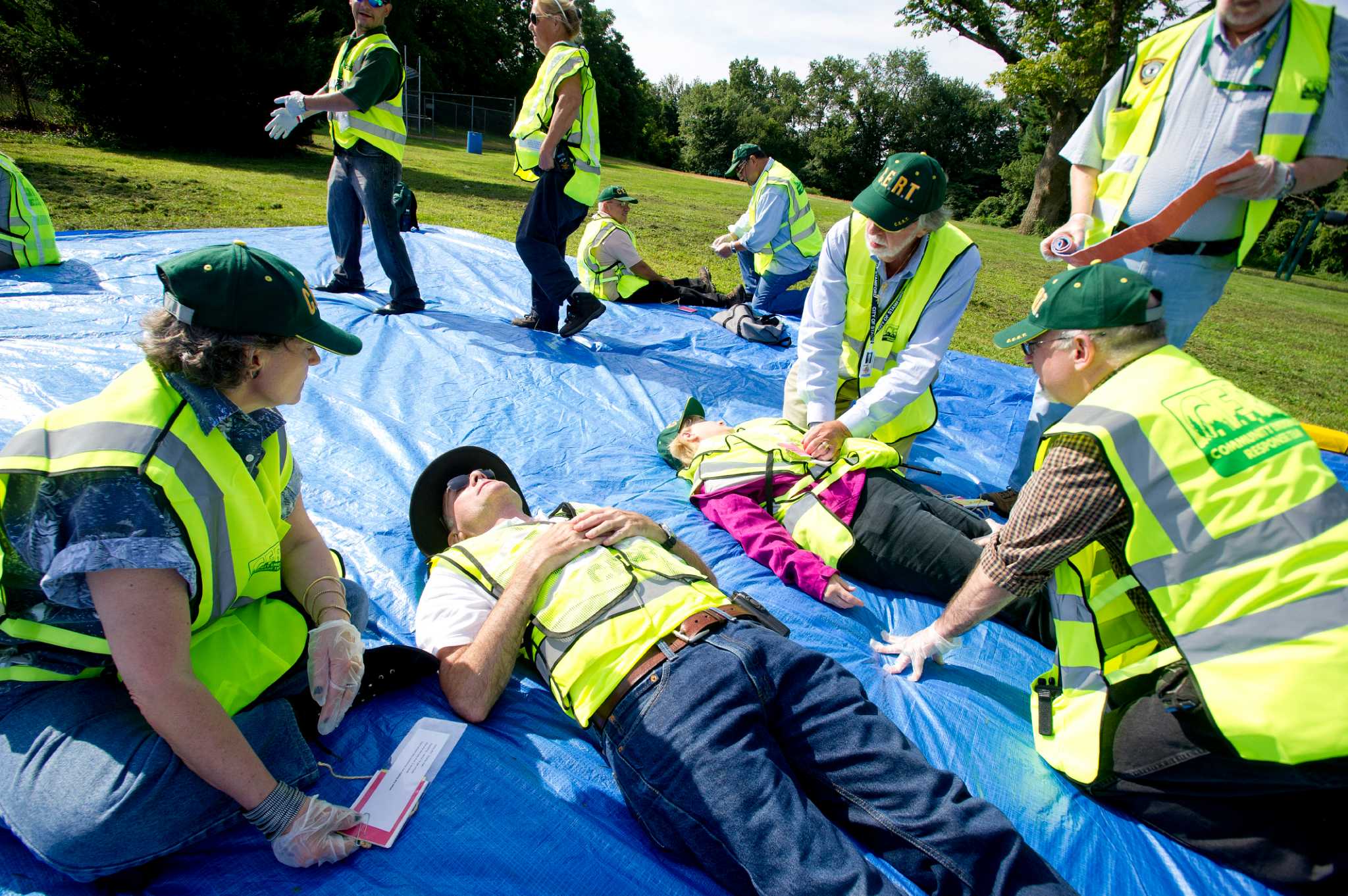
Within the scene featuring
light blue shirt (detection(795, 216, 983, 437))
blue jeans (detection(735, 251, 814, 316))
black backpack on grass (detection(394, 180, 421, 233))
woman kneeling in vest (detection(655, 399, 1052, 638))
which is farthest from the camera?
black backpack on grass (detection(394, 180, 421, 233))

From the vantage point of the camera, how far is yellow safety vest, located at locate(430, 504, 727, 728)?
213 cm

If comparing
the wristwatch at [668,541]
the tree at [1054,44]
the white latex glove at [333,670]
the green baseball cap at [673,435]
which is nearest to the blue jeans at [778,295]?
the green baseball cap at [673,435]

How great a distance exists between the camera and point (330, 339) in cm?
186

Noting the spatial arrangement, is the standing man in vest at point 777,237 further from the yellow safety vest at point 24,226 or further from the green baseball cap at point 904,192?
the yellow safety vest at point 24,226

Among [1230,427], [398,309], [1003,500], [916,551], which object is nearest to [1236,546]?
[1230,427]

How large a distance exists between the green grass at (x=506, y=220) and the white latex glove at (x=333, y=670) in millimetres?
7497

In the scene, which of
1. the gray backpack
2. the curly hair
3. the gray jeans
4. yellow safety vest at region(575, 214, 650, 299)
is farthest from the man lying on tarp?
yellow safety vest at region(575, 214, 650, 299)

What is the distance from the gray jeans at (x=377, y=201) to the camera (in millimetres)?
5805

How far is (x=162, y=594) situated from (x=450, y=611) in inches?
38.2

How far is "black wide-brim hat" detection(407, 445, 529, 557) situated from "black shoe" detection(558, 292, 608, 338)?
3029 mm

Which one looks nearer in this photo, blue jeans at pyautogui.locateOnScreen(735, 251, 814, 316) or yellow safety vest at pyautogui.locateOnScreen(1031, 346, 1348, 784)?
yellow safety vest at pyautogui.locateOnScreen(1031, 346, 1348, 784)

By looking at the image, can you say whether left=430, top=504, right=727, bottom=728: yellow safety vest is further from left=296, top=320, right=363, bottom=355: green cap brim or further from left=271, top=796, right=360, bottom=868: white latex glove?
Result: left=296, top=320, right=363, bottom=355: green cap brim

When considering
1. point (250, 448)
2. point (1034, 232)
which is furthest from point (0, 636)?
point (1034, 232)

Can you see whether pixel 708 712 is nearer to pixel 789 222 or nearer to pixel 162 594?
pixel 162 594
